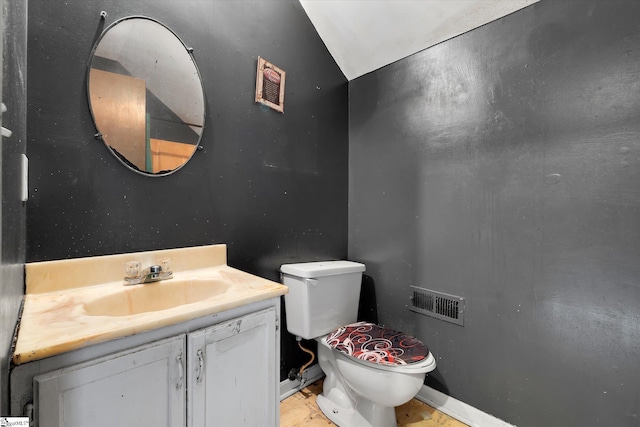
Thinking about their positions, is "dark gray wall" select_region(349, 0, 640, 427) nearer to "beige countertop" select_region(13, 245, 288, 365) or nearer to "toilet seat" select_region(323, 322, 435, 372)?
"toilet seat" select_region(323, 322, 435, 372)

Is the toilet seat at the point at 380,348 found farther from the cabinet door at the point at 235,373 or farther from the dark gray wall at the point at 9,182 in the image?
the dark gray wall at the point at 9,182

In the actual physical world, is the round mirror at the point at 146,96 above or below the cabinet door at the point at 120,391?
above

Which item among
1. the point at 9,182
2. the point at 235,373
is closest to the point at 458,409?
the point at 235,373

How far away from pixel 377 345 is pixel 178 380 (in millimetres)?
895

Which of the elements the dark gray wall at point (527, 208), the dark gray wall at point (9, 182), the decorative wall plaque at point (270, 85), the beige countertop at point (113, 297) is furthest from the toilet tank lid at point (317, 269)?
the dark gray wall at point (9, 182)

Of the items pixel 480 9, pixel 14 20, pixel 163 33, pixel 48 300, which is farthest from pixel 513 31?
pixel 48 300

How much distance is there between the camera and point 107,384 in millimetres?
681

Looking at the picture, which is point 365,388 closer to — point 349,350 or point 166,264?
point 349,350

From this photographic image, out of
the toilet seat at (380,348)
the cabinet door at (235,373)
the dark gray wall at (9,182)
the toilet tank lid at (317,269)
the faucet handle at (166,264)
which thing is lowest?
the toilet seat at (380,348)

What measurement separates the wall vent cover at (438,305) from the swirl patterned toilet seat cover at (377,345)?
0.24 m

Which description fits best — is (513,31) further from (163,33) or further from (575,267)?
(163,33)

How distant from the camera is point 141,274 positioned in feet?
3.63

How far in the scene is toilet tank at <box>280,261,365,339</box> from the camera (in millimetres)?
1527

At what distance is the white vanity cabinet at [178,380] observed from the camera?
629 millimetres
